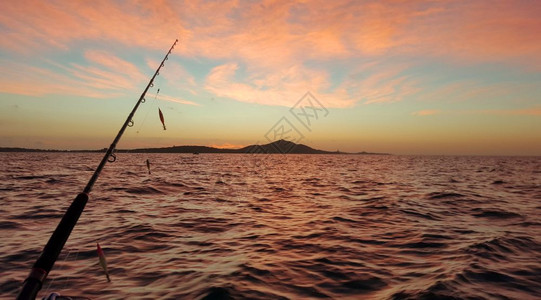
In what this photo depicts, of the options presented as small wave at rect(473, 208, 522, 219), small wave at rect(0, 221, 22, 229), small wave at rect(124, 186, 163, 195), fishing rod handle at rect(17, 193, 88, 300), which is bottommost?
small wave at rect(124, 186, 163, 195)

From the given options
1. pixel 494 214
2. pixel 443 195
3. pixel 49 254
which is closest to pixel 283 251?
pixel 49 254

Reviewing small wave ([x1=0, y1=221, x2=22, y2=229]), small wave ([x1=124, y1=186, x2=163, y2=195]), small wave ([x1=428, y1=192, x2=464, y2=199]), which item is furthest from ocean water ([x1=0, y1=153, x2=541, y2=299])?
small wave ([x1=124, y1=186, x2=163, y2=195])

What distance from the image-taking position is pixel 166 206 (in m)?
14.9

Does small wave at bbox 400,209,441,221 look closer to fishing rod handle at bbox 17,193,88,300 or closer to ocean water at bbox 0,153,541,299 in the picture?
ocean water at bbox 0,153,541,299

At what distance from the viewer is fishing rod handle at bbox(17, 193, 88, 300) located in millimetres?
2863

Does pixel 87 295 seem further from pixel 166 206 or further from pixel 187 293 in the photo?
pixel 166 206

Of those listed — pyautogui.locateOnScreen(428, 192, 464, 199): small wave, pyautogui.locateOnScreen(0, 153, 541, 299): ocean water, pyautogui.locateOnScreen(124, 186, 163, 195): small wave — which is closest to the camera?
pyautogui.locateOnScreen(0, 153, 541, 299): ocean water

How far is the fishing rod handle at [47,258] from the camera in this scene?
9.39 feet

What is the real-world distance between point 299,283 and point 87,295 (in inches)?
147

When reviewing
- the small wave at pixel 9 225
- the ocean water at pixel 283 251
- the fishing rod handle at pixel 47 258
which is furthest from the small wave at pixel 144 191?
the fishing rod handle at pixel 47 258

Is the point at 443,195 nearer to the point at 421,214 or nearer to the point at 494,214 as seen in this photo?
the point at 494,214

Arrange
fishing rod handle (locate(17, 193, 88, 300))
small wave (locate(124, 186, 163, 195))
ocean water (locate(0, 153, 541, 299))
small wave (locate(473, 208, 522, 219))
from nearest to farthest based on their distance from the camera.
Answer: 1. fishing rod handle (locate(17, 193, 88, 300))
2. ocean water (locate(0, 153, 541, 299))
3. small wave (locate(473, 208, 522, 219))
4. small wave (locate(124, 186, 163, 195))

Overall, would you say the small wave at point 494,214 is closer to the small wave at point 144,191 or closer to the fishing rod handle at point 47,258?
the fishing rod handle at point 47,258

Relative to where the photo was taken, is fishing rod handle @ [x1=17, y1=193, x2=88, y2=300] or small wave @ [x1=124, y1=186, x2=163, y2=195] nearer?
fishing rod handle @ [x1=17, y1=193, x2=88, y2=300]
